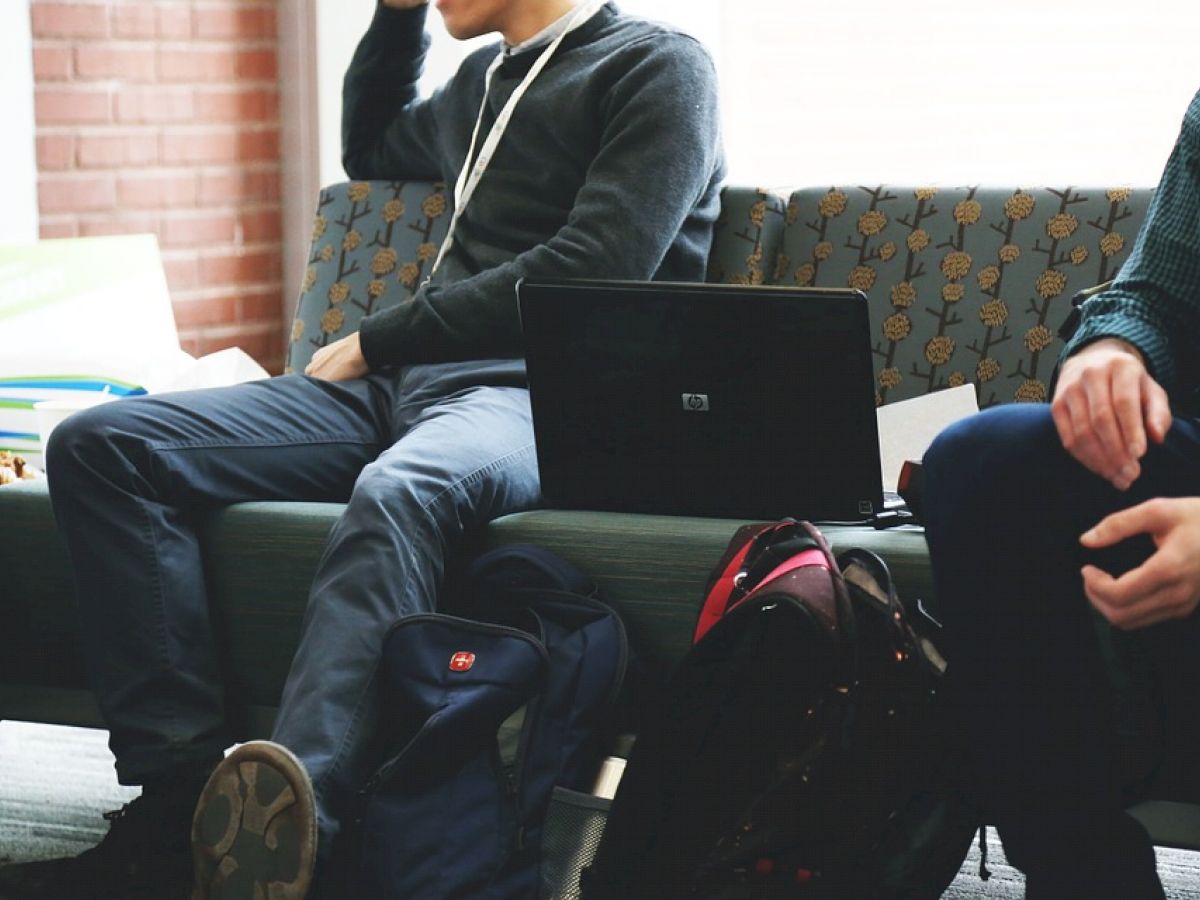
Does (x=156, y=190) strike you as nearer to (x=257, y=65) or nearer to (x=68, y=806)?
(x=257, y=65)

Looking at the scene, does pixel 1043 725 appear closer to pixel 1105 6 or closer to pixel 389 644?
pixel 389 644

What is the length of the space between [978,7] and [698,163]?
1018 mm

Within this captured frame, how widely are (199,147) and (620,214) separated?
130 centimetres

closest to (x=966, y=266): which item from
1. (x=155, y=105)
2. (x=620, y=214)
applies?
(x=620, y=214)

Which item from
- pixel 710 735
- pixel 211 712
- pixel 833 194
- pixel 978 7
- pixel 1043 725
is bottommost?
pixel 211 712

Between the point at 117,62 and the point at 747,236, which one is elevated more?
the point at 117,62

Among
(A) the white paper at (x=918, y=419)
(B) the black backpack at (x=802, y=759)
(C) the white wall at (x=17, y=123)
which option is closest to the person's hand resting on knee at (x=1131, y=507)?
(B) the black backpack at (x=802, y=759)

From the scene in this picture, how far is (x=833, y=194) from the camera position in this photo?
8.05ft

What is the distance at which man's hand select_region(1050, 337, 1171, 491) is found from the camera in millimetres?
1392

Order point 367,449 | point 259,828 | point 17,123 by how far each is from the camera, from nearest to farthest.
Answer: point 259,828 < point 367,449 < point 17,123

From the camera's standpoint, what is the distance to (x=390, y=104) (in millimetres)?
2715

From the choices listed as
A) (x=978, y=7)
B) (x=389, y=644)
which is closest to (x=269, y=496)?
(x=389, y=644)

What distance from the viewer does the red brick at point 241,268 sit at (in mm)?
3277

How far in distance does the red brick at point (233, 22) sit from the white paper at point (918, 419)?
1606 mm
